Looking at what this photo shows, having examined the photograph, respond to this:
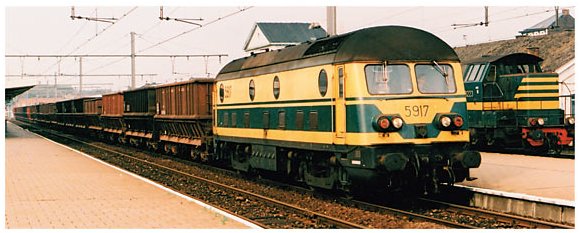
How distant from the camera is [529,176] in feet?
55.3

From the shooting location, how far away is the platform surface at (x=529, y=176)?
566 inches

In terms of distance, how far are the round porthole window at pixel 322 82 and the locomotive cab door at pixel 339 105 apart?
0.38 meters

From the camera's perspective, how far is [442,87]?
13781 mm

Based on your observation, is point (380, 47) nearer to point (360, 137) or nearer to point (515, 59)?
point (360, 137)

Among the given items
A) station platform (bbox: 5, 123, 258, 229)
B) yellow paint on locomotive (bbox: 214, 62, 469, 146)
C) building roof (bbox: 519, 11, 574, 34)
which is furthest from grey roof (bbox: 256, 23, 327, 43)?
yellow paint on locomotive (bbox: 214, 62, 469, 146)

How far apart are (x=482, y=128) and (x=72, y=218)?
16751 mm

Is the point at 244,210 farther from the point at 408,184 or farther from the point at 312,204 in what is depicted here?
the point at 408,184

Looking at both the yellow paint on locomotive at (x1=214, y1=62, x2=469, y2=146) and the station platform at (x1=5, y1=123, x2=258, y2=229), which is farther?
the yellow paint on locomotive at (x1=214, y1=62, x2=469, y2=146)

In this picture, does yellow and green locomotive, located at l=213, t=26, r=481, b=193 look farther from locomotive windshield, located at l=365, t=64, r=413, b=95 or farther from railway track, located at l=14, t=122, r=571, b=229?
railway track, located at l=14, t=122, r=571, b=229

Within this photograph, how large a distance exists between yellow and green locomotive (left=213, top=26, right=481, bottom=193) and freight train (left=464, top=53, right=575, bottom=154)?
439 inches

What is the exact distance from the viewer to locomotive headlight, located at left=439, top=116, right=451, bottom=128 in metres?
13.4

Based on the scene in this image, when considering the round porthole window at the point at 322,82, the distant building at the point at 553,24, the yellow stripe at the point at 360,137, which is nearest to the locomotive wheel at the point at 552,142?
the yellow stripe at the point at 360,137

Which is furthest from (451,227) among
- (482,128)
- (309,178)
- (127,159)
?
(127,159)
